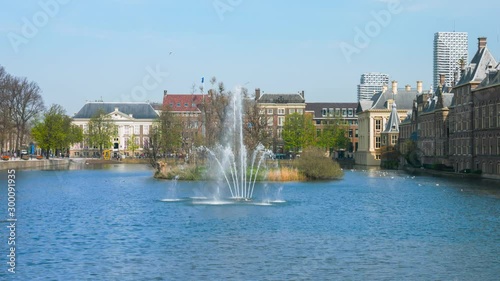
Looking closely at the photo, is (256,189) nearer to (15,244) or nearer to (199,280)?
(15,244)

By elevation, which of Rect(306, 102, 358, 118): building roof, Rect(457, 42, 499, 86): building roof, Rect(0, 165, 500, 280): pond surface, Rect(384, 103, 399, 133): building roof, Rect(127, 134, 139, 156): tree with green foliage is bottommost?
Rect(0, 165, 500, 280): pond surface

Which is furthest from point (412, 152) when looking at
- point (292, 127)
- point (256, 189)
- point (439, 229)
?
point (439, 229)

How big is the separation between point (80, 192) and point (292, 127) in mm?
92744

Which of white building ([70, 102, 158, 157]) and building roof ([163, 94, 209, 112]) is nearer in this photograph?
building roof ([163, 94, 209, 112])

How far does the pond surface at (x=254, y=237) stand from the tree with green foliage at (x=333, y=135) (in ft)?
319

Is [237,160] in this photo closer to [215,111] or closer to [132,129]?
[215,111]

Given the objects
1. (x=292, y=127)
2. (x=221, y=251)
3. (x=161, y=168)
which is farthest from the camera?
(x=292, y=127)

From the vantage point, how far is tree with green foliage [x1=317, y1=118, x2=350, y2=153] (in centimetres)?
14812

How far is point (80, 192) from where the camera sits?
5300 centimetres

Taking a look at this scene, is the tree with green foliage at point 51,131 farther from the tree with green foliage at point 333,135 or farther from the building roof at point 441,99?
the building roof at point 441,99

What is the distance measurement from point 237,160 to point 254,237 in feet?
130

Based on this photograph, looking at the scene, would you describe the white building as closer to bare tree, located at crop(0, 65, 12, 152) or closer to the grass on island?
bare tree, located at crop(0, 65, 12, 152)

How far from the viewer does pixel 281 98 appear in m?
161

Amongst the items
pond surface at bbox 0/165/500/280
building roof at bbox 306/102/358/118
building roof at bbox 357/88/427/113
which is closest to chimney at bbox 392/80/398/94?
building roof at bbox 357/88/427/113
